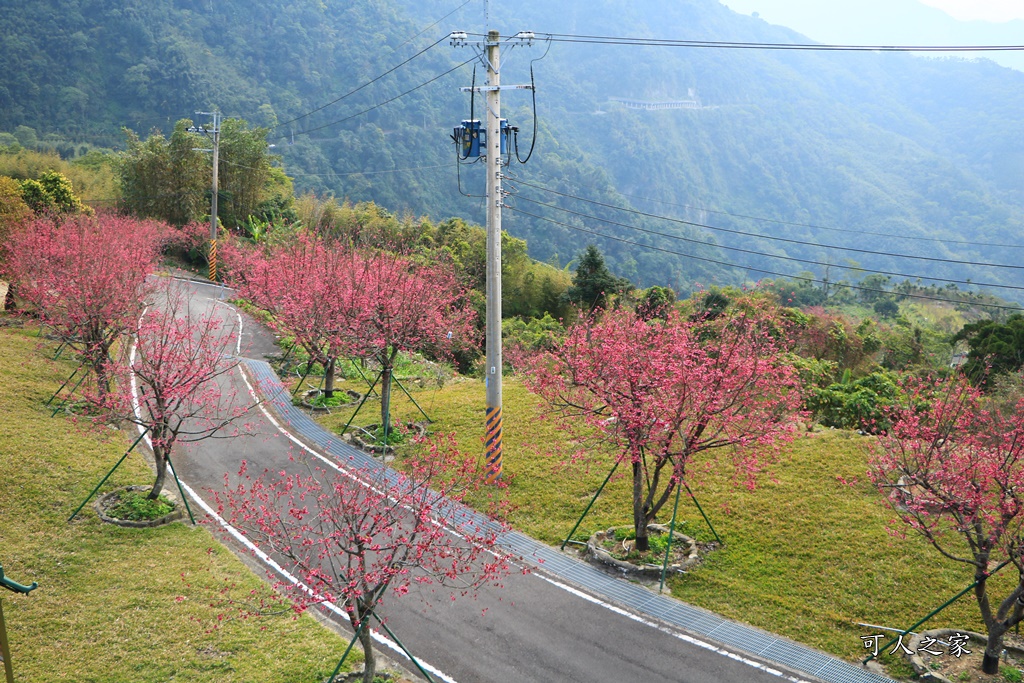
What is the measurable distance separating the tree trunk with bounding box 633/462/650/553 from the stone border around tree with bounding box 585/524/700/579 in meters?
0.52

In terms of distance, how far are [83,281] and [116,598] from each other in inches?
369

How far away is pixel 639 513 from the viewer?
12.9 metres

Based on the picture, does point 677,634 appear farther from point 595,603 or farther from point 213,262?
point 213,262

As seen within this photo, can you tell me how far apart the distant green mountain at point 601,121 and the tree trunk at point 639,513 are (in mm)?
26725

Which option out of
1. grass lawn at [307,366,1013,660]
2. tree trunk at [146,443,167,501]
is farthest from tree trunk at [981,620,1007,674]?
tree trunk at [146,443,167,501]

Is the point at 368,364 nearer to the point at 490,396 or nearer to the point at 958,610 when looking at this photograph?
the point at 490,396

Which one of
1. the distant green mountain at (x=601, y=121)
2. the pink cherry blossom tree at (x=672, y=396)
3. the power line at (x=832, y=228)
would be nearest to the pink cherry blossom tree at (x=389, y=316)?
the pink cherry blossom tree at (x=672, y=396)

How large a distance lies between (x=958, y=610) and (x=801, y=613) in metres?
2.24

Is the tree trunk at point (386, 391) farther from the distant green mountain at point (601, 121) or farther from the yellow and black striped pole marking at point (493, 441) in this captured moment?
the distant green mountain at point (601, 121)

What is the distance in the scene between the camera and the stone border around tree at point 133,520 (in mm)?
13141

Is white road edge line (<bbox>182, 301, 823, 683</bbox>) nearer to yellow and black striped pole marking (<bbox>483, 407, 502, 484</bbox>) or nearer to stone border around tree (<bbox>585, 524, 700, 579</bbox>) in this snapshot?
stone border around tree (<bbox>585, 524, 700, 579</bbox>)

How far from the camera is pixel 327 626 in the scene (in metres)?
10.7

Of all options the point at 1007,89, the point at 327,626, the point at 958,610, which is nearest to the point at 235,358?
the point at 327,626

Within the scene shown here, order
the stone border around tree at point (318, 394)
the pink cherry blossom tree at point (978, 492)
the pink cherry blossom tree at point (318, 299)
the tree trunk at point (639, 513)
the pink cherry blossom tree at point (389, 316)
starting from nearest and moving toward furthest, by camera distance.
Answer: the pink cherry blossom tree at point (978, 492) < the tree trunk at point (639, 513) < the pink cherry blossom tree at point (389, 316) < the pink cherry blossom tree at point (318, 299) < the stone border around tree at point (318, 394)
